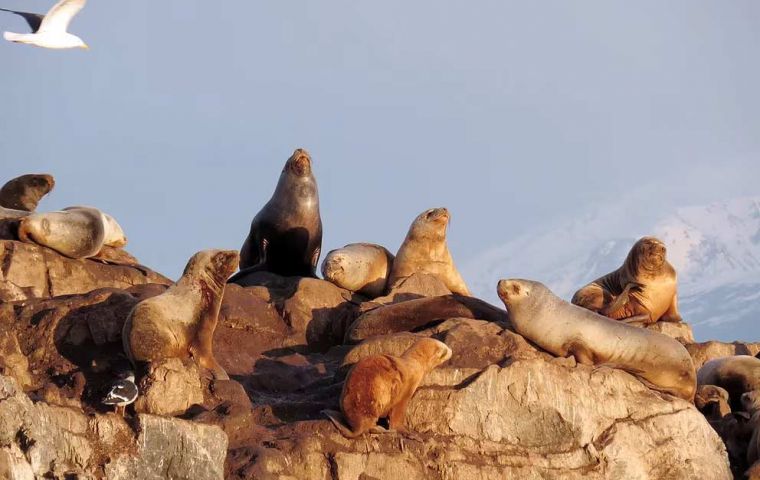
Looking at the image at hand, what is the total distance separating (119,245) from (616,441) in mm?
7716

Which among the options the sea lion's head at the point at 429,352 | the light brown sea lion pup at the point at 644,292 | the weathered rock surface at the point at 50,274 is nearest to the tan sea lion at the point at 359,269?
the weathered rock surface at the point at 50,274

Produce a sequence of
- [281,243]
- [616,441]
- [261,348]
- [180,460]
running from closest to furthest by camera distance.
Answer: [180,460], [616,441], [261,348], [281,243]

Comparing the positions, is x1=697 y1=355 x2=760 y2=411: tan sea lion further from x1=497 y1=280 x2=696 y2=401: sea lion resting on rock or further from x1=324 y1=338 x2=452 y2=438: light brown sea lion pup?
x1=324 y1=338 x2=452 y2=438: light brown sea lion pup

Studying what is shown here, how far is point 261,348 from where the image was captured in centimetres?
1482

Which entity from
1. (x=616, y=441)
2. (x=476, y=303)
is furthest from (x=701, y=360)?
(x=616, y=441)

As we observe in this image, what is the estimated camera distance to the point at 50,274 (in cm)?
1595

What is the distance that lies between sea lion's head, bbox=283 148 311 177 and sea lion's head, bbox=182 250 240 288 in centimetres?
565

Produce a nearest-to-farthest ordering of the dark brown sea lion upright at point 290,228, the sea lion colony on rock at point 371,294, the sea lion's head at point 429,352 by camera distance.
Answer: the sea lion colony on rock at point 371,294 → the sea lion's head at point 429,352 → the dark brown sea lion upright at point 290,228

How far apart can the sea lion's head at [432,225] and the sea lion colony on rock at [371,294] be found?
12mm

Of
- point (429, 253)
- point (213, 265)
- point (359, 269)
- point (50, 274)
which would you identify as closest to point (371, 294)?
point (359, 269)

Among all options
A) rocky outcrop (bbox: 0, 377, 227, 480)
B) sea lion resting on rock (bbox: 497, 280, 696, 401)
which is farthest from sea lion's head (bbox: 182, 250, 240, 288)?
sea lion resting on rock (bbox: 497, 280, 696, 401)

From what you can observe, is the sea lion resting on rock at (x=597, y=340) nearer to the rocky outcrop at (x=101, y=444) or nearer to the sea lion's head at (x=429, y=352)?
the sea lion's head at (x=429, y=352)

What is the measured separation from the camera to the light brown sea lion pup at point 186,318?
41.7ft

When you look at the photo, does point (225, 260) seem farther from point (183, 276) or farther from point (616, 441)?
point (616, 441)
